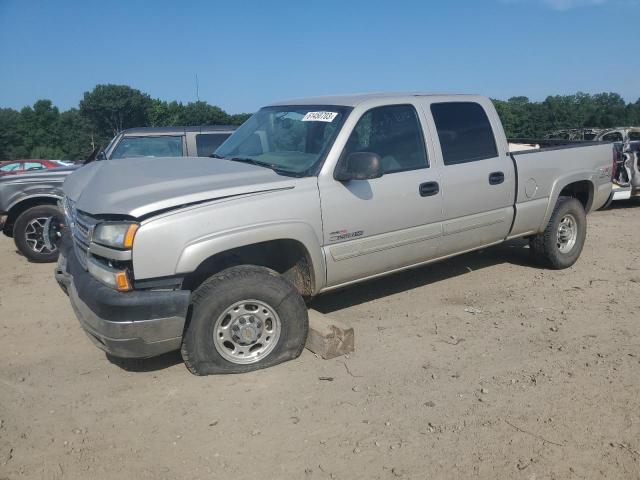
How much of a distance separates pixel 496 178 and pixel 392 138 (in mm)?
1229

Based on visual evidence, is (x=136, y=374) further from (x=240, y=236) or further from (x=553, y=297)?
(x=553, y=297)

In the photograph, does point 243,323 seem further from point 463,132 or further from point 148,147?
point 148,147

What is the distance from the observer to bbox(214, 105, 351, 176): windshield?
4.27 meters

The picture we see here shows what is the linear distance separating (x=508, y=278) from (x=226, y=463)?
415 centimetres

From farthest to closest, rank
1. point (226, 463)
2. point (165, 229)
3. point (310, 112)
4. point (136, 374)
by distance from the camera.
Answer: point (310, 112) < point (136, 374) < point (165, 229) < point (226, 463)

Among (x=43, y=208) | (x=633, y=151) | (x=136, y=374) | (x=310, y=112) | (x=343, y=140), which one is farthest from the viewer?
(x=633, y=151)

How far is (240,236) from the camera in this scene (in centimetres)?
363

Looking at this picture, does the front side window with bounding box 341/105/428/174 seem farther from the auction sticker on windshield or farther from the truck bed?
the truck bed

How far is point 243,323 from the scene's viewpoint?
150 inches

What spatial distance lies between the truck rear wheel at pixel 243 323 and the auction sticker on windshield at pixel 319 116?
1.36m

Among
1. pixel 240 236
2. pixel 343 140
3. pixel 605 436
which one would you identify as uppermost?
pixel 343 140

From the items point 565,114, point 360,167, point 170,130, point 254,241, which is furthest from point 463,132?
point 565,114

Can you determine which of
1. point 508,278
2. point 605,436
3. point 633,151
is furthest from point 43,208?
point 633,151

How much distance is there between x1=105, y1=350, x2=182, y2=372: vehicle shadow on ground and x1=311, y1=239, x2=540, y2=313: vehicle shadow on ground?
1.52 m
